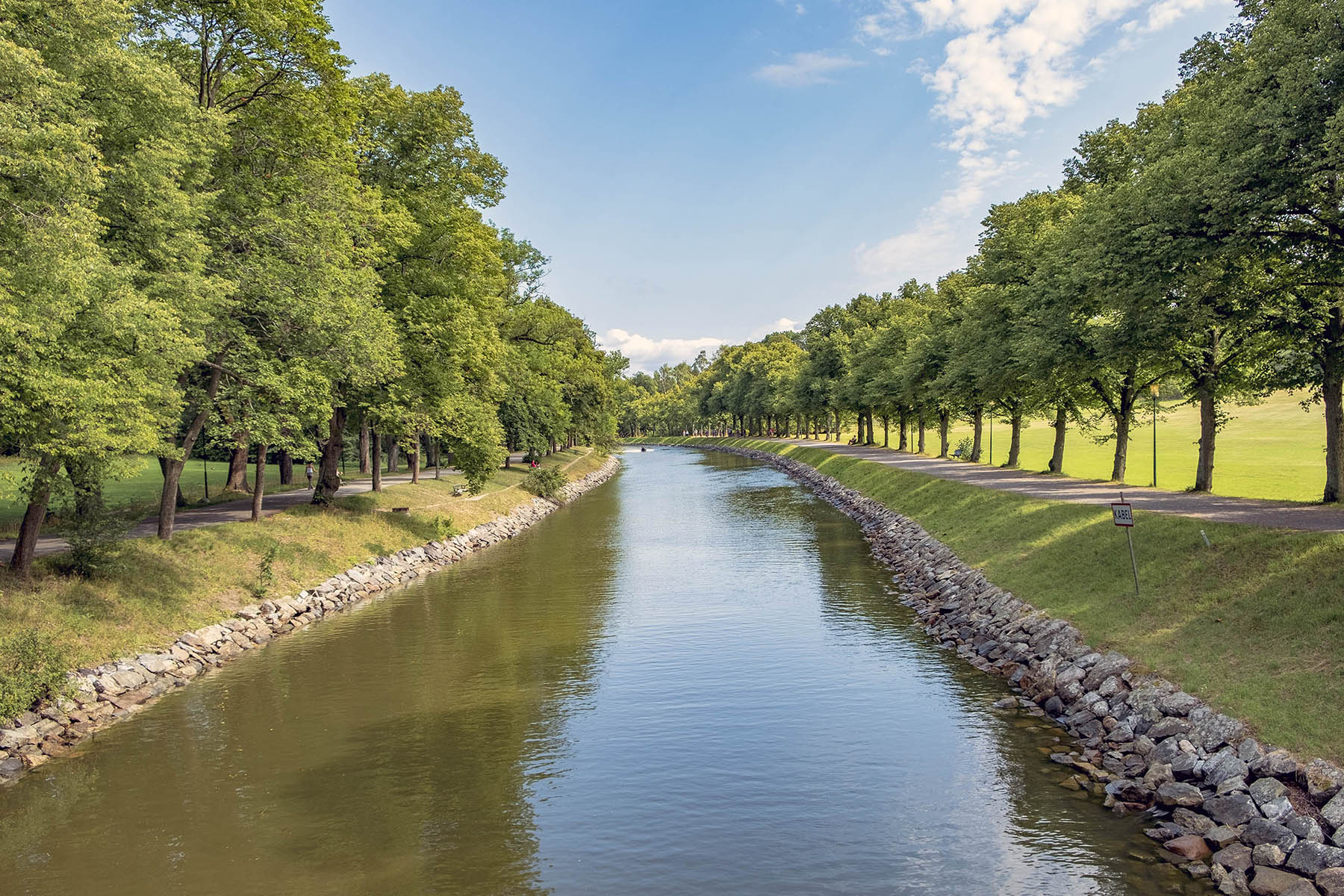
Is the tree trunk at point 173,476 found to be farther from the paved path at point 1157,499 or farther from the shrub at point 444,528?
the paved path at point 1157,499

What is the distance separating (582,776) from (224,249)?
2191 cm

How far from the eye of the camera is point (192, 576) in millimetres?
26328

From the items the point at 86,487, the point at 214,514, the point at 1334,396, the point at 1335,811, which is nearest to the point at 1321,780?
the point at 1335,811

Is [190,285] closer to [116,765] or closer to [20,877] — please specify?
[116,765]

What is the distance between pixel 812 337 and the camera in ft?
356

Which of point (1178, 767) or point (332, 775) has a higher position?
point (1178, 767)

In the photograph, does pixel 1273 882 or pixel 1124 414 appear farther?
pixel 1124 414

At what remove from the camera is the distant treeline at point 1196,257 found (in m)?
19.6

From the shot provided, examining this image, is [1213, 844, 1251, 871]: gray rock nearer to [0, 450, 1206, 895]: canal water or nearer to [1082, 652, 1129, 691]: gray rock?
[0, 450, 1206, 895]: canal water

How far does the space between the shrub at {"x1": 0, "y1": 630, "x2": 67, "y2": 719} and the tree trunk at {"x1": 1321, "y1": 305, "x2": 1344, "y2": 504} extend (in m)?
34.8

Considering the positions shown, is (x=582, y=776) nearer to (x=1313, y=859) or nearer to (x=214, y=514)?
(x=1313, y=859)

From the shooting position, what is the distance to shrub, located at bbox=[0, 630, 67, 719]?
57.1 feet

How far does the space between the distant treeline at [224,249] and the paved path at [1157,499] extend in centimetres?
2728

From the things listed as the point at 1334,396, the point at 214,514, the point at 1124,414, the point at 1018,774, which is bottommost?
the point at 1018,774
